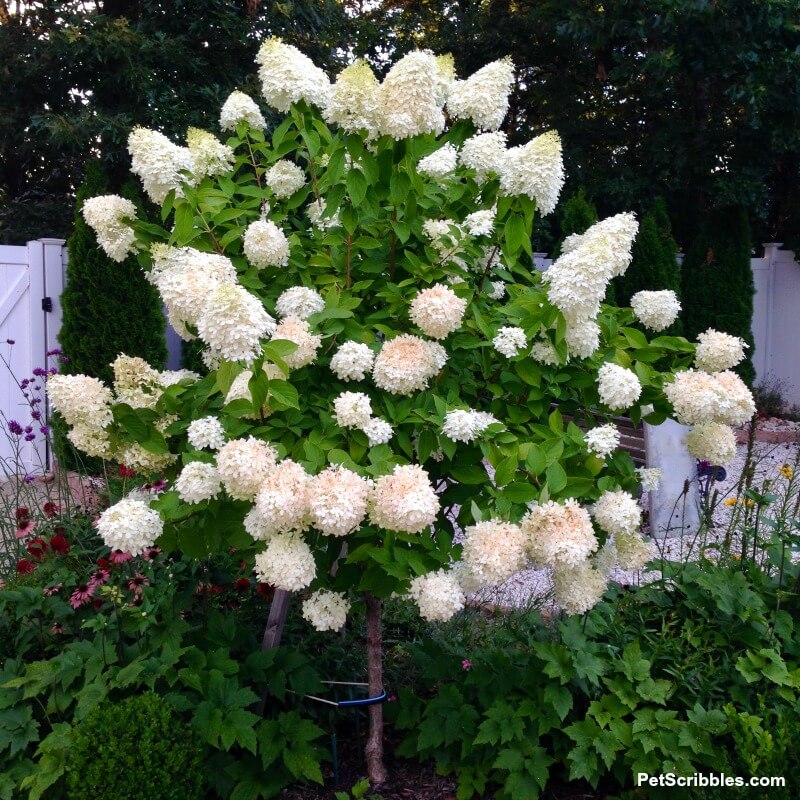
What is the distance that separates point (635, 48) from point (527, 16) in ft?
4.49

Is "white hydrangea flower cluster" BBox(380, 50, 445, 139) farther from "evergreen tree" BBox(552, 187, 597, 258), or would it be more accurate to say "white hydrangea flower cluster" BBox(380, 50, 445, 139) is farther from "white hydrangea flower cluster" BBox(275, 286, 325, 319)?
"evergreen tree" BBox(552, 187, 597, 258)

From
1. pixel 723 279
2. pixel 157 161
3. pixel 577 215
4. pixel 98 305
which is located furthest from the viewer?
pixel 723 279

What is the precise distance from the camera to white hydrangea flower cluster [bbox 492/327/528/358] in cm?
203

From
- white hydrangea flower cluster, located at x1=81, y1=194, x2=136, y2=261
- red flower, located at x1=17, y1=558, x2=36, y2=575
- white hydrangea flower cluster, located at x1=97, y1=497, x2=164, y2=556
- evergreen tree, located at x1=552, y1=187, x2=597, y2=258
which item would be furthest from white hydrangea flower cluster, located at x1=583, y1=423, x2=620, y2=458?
evergreen tree, located at x1=552, y1=187, x2=597, y2=258

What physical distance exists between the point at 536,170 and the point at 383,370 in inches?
25.5

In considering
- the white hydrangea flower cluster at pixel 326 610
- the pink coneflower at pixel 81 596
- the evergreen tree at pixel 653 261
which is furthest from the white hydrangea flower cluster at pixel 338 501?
the evergreen tree at pixel 653 261

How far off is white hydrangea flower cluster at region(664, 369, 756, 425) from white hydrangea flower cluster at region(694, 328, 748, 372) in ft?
0.38

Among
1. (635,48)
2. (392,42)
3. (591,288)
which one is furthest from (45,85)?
(591,288)

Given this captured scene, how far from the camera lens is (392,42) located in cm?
1020

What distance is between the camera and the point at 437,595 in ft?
6.03

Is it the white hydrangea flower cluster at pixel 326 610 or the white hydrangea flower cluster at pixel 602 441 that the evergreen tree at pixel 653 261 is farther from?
the white hydrangea flower cluster at pixel 326 610

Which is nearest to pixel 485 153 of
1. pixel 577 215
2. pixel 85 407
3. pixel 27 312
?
pixel 85 407

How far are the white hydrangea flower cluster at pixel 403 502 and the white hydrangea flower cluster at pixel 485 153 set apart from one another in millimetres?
966

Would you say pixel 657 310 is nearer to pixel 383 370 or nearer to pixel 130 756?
pixel 383 370
